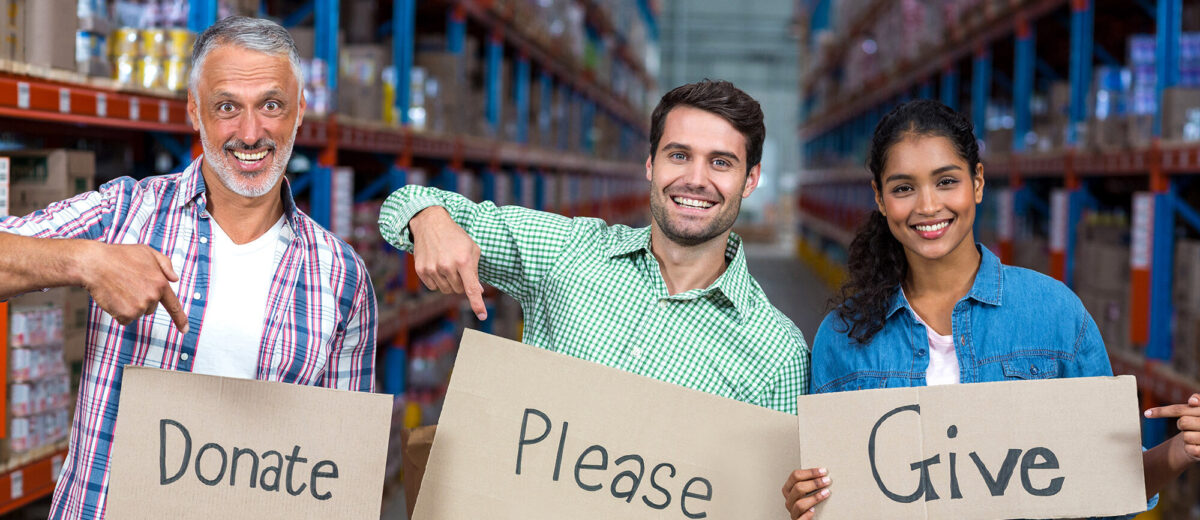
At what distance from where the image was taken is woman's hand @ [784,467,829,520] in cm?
157

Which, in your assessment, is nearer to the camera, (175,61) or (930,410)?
(930,410)

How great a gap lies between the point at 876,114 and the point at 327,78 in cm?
1001

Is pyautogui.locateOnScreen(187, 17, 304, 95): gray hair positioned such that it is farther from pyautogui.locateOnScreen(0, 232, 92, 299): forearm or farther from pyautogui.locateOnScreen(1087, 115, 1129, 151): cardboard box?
pyautogui.locateOnScreen(1087, 115, 1129, 151): cardboard box

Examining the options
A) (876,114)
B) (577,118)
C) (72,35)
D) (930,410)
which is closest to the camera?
(930,410)

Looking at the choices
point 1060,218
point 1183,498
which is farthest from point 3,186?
point 1060,218

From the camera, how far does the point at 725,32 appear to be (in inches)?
1151

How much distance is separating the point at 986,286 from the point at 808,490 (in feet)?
1.88

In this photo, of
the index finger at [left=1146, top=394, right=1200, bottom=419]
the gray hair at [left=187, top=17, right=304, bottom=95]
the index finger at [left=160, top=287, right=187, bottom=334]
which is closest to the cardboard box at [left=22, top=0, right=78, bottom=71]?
the gray hair at [left=187, top=17, right=304, bottom=95]

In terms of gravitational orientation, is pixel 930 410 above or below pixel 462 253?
below

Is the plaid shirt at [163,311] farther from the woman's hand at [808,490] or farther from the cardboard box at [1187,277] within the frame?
the cardboard box at [1187,277]

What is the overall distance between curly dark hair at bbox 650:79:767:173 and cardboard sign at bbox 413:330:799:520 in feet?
1.86

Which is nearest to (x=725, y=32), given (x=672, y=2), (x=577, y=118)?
(x=672, y=2)

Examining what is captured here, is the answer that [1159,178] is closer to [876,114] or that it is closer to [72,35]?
[72,35]

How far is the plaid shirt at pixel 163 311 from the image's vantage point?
1.66 metres
